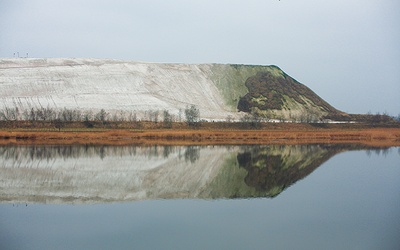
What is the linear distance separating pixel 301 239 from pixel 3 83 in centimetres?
4741

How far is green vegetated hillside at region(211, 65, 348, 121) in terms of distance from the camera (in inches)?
2239

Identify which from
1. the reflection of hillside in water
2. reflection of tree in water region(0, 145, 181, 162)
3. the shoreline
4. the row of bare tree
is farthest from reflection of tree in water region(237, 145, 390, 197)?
the row of bare tree

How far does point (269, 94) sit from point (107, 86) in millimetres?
18210

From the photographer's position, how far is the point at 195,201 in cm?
1374

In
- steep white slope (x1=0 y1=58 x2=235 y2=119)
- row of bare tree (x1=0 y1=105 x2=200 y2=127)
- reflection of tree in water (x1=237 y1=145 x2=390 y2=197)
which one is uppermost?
steep white slope (x1=0 y1=58 x2=235 y2=119)

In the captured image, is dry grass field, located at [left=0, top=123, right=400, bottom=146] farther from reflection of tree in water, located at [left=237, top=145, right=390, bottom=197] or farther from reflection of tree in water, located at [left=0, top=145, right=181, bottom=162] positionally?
reflection of tree in water, located at [left=237, top=145, right=390, bottom=197]

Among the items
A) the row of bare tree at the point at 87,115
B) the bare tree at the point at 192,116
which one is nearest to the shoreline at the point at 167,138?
A: the row of bare tree at the point at 87,115

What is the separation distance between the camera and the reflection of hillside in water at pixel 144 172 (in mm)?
15000

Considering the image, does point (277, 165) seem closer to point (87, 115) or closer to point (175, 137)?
point (175, 137)

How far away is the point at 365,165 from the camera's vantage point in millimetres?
22188

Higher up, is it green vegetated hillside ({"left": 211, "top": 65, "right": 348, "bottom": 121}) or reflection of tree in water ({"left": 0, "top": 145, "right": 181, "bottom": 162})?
green vegetated hillside ({"left": 211, "top": 65, "right": 348, "bottom": 121})

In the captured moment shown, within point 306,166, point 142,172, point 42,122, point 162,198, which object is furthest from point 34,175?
point 42,122

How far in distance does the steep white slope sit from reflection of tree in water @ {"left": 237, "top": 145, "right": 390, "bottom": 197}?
25097 millimetres

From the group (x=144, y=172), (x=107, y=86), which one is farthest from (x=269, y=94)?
(x=144, y=172)
